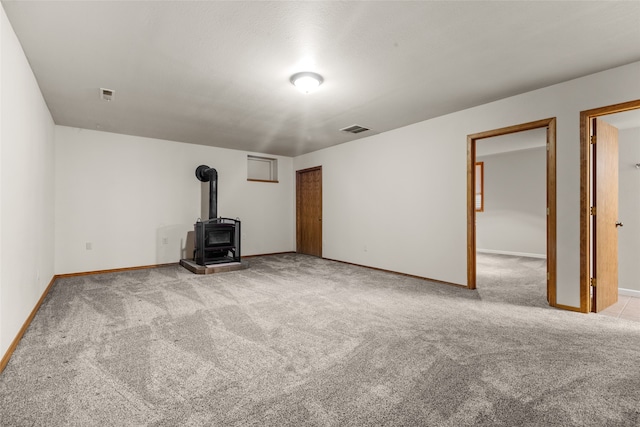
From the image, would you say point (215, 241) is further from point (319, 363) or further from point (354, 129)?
point (319, 363)

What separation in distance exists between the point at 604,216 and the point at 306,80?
346 cm

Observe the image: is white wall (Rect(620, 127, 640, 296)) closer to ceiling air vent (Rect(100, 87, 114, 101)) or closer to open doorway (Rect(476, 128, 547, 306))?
open doorway (Rect(476, 128, 547, 306))

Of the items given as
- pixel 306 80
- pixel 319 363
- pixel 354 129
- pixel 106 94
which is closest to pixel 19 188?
pixel 106 94

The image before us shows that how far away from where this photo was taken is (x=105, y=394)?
1.67 m

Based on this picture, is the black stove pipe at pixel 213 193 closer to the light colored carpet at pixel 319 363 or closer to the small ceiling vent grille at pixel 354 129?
the light colored carpet at pixel 319 363

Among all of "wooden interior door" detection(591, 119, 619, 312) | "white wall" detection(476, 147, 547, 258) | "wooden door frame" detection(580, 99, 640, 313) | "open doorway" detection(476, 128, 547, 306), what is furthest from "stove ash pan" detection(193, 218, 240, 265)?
"white wall" detection(476, 147, 547, 258)

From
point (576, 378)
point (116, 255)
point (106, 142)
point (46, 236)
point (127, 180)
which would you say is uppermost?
point (106, 142)

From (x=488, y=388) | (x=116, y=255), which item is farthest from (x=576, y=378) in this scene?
(x=116, y=255)

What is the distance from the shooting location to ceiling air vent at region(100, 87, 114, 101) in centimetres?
332

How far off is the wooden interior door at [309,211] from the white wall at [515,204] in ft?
14.1

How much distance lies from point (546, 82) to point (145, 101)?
4553 mm

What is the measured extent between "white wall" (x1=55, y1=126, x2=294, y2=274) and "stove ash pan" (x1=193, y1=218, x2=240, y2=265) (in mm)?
853

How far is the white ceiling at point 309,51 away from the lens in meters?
2.04

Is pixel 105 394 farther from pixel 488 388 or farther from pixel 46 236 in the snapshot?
pixel 46 236
